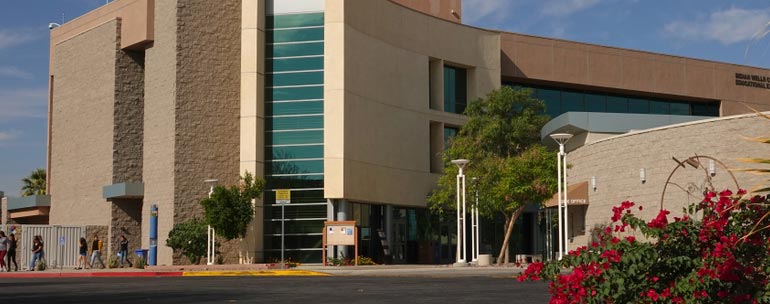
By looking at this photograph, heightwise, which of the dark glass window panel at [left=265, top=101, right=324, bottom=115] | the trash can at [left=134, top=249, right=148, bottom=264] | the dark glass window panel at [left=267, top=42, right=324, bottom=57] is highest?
the dark glass window panel at [left=267, top=42, right=324, bottom=57]

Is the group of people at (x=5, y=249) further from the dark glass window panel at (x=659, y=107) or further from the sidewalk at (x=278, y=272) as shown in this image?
the dark glass window panel at (x=659, y=107)

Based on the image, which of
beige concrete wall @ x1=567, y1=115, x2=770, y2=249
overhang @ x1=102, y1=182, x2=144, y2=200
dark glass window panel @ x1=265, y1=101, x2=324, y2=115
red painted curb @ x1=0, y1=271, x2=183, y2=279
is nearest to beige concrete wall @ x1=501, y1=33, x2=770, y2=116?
dark glass window panel @ x1=265, y1=101, x2=324, y2=115

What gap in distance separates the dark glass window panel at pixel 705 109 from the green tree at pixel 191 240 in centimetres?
3592

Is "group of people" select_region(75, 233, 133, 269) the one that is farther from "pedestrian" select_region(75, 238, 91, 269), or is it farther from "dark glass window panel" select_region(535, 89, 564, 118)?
"dark glass window panel" select_region(535, 89, 564, 118)

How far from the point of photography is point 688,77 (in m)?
60.1

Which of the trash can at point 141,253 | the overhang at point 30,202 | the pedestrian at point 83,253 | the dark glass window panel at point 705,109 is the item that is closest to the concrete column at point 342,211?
the trash can at point 141,253

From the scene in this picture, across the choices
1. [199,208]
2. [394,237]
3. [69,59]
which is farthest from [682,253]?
[69,59]

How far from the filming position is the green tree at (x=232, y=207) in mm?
38344

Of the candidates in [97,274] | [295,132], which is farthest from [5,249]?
[295,132]

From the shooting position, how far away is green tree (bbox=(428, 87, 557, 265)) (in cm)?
4075

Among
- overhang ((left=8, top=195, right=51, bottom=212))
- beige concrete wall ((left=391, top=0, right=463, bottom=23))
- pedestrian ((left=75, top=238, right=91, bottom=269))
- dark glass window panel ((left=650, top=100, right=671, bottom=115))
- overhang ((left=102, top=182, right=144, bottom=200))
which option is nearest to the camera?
pedestrian ((left=75, top=238, right=91, bottom=269))

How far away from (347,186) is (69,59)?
19.1 meters

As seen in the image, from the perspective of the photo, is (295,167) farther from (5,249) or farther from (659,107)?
(659,107)

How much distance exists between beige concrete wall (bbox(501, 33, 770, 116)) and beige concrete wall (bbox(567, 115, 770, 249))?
55.7 feet
